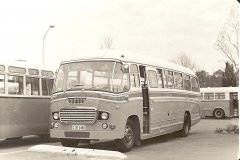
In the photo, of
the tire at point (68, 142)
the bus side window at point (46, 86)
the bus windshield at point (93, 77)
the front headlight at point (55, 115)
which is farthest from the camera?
the bus side window at point (46, 86)

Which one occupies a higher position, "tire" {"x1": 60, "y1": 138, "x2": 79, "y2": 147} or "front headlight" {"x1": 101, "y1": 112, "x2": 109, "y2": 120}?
"front headlight" {"x1": 101, "y1": 112, "x2": 109, "y2": 120}

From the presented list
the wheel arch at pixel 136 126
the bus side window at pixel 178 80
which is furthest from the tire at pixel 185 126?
the wheel arch at pixel 136 126

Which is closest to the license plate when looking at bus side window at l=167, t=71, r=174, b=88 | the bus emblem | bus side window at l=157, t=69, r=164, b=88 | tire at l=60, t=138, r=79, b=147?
the bus emblem

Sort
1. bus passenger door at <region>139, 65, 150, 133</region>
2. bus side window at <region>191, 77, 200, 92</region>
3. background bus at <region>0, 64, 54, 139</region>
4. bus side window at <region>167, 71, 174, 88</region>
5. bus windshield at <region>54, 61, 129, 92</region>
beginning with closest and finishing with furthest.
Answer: bus windshield at <region>54, 61, 129, 92</region>
background bus at <region>0, 64, 54, 139</region>
bus passenger door at <region>139, 65, 150, 133</region>
bus side window at <region>167, 71, 174, 88</region>
bus side window at <region>191, 77, 200, 92</region>

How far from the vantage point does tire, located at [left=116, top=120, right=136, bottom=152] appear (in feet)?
40.9

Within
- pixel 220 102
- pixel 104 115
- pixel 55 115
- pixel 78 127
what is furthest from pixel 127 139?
pixel 220 102

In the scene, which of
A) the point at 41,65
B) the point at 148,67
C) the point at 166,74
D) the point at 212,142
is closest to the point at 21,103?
the point at 41,65

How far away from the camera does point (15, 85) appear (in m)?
14.2

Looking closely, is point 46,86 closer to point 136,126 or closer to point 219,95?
point 136,126

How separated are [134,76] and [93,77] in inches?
58.2

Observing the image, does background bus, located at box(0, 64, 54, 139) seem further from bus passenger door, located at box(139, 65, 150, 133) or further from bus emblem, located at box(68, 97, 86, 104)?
bus passenger door, located at box(139, 65, 150, 133)

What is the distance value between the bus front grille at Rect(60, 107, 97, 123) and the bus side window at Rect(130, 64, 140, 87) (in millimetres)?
1715

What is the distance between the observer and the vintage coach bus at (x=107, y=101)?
1206cm

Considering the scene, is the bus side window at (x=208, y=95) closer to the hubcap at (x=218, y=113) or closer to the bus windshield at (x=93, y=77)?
the hubcap at (x=218, y=113)
